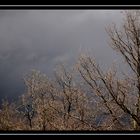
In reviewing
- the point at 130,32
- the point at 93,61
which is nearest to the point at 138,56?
the point at 130,32

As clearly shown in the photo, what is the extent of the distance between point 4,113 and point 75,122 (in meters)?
2.23

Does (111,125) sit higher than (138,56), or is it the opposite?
(138,56)

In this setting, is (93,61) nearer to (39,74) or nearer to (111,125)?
(111,125)

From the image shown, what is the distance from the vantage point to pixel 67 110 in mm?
9609

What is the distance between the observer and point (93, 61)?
8820 mm

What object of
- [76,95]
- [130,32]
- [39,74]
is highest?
[130,32]
